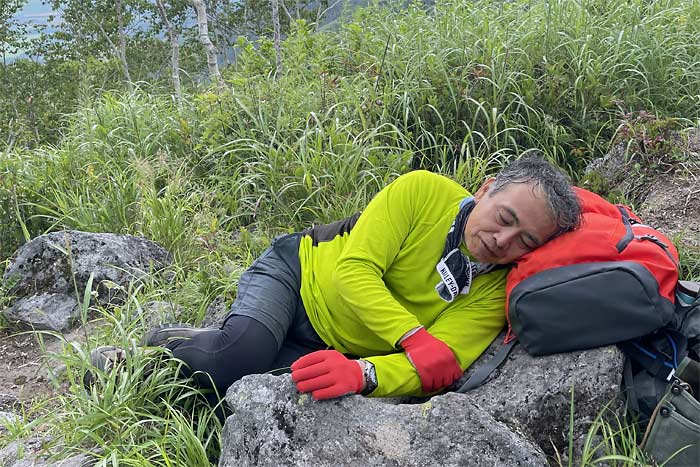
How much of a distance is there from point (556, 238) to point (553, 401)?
0.59 metres

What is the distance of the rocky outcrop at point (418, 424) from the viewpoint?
2008 mm

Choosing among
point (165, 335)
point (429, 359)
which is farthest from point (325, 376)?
point (165, 335)

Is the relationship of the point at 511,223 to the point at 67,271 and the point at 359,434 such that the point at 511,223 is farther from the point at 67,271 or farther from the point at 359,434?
the point at 67,271

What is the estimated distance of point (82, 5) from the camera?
78.3ft

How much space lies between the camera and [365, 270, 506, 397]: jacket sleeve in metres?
2.34

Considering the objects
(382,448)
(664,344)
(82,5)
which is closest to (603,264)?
(664,344)

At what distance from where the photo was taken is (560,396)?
2287 mm

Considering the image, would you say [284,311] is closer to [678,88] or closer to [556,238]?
[556,238]

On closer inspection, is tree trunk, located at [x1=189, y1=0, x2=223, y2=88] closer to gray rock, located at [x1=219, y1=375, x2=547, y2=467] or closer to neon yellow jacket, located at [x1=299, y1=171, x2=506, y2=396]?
neon yellow jacket, located at [x1=299, y1=171, x2=506, y2=396]

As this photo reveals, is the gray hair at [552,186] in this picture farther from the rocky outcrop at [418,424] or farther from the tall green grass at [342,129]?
the tall green grass at [342,129]

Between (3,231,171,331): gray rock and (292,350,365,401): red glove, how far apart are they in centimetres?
192

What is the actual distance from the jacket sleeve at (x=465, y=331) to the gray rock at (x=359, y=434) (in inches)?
7.9

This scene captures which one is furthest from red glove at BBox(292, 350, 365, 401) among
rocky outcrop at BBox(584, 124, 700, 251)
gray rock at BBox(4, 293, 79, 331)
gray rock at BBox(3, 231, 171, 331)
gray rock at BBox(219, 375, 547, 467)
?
rocky outcrop at BBox(584, 124, 700, 251)

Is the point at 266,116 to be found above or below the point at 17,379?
above
